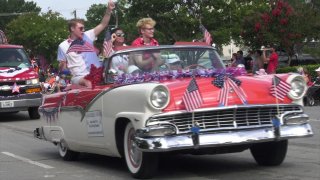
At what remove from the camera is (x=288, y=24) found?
30156 millimetres

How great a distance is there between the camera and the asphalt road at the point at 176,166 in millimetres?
7695

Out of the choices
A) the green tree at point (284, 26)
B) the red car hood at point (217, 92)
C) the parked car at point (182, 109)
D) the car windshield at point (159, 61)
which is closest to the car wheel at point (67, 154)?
the parked car at point (182, 109)

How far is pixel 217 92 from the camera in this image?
23.6 ft

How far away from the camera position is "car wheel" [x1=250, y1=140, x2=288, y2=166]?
808 cm

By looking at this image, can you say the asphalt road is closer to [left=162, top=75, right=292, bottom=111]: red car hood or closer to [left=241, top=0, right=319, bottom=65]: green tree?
[left=162, top=75, right=292, bottom=111]: red car hood

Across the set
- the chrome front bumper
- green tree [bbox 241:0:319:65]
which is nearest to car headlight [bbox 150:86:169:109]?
the chrome front bumper

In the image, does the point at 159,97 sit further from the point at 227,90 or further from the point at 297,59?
the point at 297,59

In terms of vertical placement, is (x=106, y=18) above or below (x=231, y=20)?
below

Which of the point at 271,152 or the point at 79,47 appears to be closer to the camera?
the point at 271,152

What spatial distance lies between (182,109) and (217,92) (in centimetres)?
48

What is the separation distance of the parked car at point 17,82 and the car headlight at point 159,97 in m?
10.9

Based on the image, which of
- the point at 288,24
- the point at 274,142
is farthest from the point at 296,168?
the point at 288,24

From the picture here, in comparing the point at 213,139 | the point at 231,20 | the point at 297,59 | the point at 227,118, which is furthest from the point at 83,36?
the point at 231,20

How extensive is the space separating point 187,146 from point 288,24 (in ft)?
79.3
